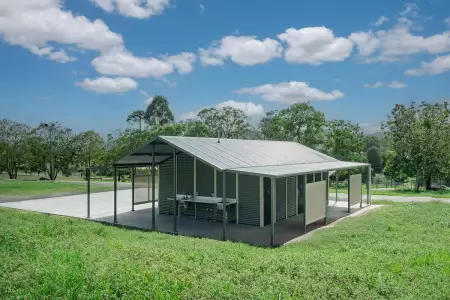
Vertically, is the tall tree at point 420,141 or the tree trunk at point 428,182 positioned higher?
the tall tree at point 420,141

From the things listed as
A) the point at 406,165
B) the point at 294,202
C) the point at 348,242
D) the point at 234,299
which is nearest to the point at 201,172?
the point at 294,202

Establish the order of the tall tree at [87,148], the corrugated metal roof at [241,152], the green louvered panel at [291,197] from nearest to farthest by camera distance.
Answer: the corrugated metal roof at [241,152] → the green louvered panel at [291,197] → the tall tree at [87,148]

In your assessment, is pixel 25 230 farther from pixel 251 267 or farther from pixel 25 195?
pixel 25 195

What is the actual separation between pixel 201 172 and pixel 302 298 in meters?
11.1

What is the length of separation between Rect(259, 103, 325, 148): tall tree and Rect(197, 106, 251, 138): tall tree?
18.5 feet

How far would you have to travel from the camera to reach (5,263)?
19.4 ft

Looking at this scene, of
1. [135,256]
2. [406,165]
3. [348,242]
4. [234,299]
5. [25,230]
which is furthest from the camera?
[406,165]

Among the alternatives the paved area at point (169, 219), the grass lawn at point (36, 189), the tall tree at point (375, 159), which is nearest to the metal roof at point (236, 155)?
the paved area at point (169, 219)

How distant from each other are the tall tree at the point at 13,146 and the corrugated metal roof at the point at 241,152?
32.9m

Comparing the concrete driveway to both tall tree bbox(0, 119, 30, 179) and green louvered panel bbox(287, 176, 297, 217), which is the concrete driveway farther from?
tall tree bbox(0, 119, 30, 179)

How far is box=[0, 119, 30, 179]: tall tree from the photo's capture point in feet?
137

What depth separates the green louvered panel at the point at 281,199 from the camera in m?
15.4

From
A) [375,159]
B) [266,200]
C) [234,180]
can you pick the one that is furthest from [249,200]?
[375,159]

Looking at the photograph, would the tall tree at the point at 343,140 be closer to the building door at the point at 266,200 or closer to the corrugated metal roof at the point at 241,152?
the corrugated metal roof at the point at 241,152
